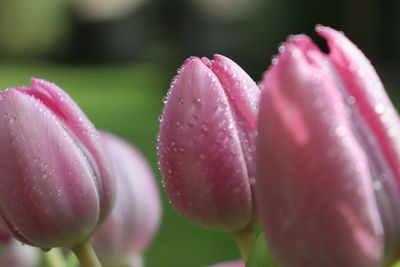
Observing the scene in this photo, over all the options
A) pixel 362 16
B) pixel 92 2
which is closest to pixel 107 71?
pixel 92 2

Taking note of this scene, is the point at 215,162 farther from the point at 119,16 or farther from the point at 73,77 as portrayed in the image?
the point at 119,16

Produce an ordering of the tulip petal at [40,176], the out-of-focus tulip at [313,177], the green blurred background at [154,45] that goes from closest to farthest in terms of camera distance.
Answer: the out-of-focus tulip at [313,177] < the tulip petal at [40,176] < the green blurred background at [154,45]

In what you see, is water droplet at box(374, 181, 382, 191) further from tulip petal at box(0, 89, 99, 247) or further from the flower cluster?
tulip petal at box(0, 89, 99, 247)

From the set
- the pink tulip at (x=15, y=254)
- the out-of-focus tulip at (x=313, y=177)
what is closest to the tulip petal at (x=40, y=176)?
the out-of-focus tulip at (x=313, y=177)

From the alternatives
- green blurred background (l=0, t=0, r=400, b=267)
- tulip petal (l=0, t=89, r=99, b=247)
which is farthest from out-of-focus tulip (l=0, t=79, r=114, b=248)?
green blurred background (l=0, t=0, r=400, b=267)

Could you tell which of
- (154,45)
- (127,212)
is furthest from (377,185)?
(154,45)

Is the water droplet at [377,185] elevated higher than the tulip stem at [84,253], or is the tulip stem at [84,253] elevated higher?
the water droplet at [377,185]

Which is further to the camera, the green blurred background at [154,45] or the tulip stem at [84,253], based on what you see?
the green blurred background at [154,45]

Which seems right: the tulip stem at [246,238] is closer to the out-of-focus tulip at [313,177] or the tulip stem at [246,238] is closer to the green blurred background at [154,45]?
the out-of-focus tulip at [313,177]
